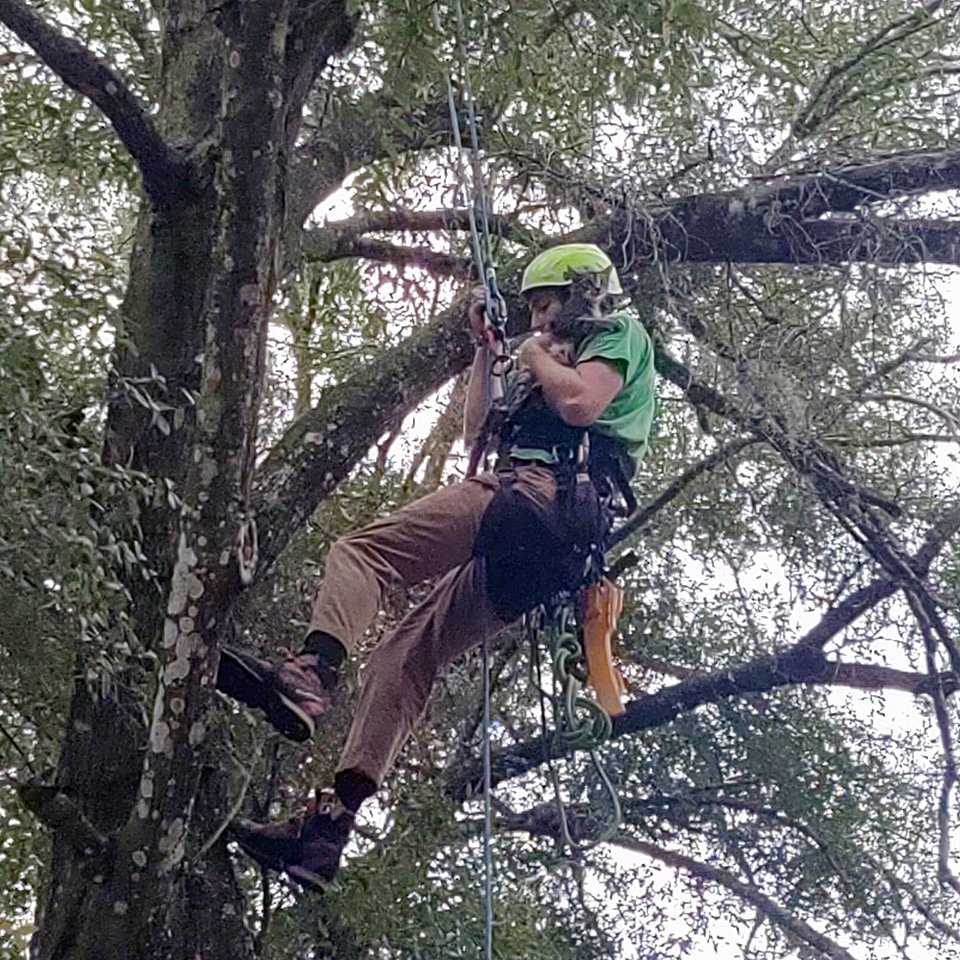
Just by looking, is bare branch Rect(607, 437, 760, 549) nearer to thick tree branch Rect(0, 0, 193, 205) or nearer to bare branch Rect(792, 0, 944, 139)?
bare branch Rect(792, 0, 944, 139)

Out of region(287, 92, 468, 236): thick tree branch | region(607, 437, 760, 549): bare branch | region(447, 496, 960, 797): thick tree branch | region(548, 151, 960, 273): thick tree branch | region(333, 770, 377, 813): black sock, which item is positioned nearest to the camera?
region(333, 770, 377, 813): black sock

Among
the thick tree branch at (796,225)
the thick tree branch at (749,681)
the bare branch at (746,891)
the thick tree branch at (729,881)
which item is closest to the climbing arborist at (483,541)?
the thick tree branch at (796,225)

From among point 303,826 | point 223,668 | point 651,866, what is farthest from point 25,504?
point 651,866

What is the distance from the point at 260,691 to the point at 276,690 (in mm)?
34

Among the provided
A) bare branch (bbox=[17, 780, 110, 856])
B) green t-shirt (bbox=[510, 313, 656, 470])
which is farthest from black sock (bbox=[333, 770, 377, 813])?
green t-shirt (bbox=[510, 313, 656, 470])

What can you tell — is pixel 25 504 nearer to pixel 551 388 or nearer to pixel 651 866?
pixel 551 388

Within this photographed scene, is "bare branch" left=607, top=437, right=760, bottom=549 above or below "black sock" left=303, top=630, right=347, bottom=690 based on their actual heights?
above

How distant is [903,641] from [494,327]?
2415mm

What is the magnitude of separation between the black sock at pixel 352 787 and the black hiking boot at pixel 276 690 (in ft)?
0.94

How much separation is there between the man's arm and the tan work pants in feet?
0.57

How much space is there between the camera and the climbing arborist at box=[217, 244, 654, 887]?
3094 mm

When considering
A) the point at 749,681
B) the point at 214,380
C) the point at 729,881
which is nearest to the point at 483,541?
the point at 214,380

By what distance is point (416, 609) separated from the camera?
3.54 meters

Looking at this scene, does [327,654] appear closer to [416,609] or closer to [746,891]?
[416,609]
